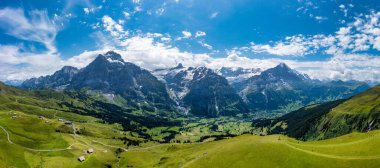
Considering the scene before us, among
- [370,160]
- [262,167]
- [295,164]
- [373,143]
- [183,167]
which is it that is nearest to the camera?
[370,160]

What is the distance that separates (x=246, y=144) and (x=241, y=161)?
22.8 meters

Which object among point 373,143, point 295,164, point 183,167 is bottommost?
point 183,167

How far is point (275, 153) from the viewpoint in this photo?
154125mm

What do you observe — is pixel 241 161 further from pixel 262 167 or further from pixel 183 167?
pixel 183 167

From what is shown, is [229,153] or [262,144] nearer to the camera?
[262,144]

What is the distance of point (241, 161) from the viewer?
164375 millimetres

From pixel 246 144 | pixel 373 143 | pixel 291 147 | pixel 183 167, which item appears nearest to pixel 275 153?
pixel 291 147

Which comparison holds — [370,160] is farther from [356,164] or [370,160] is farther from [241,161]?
[241,161]

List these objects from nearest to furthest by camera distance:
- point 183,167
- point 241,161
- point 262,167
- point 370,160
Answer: point 370,160 < point 262,167 < point 241,161 < point 183,167

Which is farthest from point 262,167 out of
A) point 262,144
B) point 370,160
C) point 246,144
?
point 370,160

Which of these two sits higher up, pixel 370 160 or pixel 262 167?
pixel 370 160

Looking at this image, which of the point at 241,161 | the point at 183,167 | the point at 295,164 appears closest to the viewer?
the point at 295,164

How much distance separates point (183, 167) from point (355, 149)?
10195 centimetres

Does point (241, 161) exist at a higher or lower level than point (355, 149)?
lower
